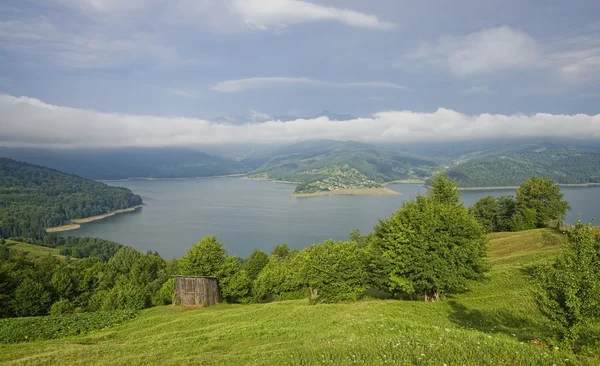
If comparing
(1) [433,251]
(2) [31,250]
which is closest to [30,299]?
(1) [433,251]

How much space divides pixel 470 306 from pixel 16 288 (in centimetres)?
5197

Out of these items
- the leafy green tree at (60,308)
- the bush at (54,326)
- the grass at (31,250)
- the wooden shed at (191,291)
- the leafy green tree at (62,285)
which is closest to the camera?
the bush at (54,326)

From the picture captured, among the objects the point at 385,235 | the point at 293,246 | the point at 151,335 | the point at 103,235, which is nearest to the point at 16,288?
the point at 151,335

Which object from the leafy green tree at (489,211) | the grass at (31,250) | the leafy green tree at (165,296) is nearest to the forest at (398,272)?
the leafy green tree at (165,296)

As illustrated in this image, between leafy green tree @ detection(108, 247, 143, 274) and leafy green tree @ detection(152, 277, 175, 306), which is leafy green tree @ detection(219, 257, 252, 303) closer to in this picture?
leafy green tree @ detection(152, 277, 175, 306)

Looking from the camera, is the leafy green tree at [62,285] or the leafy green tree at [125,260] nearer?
the leafy green tree at [62,285]

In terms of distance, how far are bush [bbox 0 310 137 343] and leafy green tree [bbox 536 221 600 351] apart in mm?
28927

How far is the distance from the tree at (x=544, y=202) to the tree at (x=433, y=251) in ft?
140

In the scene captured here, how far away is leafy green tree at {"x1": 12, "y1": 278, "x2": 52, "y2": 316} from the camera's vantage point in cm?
4347

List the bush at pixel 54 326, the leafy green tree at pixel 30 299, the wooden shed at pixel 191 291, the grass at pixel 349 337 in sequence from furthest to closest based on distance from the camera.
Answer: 1. the leafy green tree at pixel 30 299
2. the wooden shed at pixel 191 291
3. the bush at pixel 54 326
4. the grass at pixel 349 337

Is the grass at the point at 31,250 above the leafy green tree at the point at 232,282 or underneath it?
underneath

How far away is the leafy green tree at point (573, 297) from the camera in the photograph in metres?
10.7

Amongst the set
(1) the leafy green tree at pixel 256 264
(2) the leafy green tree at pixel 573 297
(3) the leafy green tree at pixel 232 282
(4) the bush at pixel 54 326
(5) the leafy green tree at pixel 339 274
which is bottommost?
(1) the leafy green tree at pixel 256 264

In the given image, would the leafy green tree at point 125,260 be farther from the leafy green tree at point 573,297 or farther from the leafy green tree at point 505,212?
the leafy green tree at point 573,297
